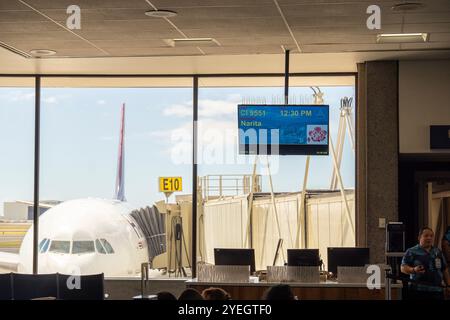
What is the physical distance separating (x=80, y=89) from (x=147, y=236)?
13.6ft

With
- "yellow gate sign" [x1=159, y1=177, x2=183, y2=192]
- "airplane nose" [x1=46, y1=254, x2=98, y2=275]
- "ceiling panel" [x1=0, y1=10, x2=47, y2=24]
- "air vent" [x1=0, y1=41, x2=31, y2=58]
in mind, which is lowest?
"airplane nose" [x1=46, y1=254, x2=98, y2=275]

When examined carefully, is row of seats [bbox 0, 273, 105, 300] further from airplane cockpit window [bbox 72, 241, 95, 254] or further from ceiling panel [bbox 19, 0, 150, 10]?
airplane cockpit window [bbox 72, 241, 95, 254]

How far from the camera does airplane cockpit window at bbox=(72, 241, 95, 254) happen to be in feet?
52.7

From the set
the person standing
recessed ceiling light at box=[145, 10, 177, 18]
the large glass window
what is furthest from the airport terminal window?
the person standing

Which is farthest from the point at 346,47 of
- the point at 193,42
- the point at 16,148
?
the point at 16,148

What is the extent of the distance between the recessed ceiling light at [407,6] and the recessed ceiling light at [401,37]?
4.79ft

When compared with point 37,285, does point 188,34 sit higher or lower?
higher

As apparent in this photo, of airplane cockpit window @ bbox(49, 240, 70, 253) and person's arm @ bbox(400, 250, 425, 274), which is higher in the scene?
person's arm @ bbox(400, 250, 425, 274)

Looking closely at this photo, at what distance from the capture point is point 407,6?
8719 millimetres

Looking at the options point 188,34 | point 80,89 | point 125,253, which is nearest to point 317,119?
point 188,34

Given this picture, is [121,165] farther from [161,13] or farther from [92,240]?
[161,13]

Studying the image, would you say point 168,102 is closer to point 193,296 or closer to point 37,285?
point 37,285

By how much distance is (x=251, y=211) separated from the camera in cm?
1439

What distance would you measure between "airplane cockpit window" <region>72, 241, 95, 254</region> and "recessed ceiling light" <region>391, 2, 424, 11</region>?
8849 millimetres
